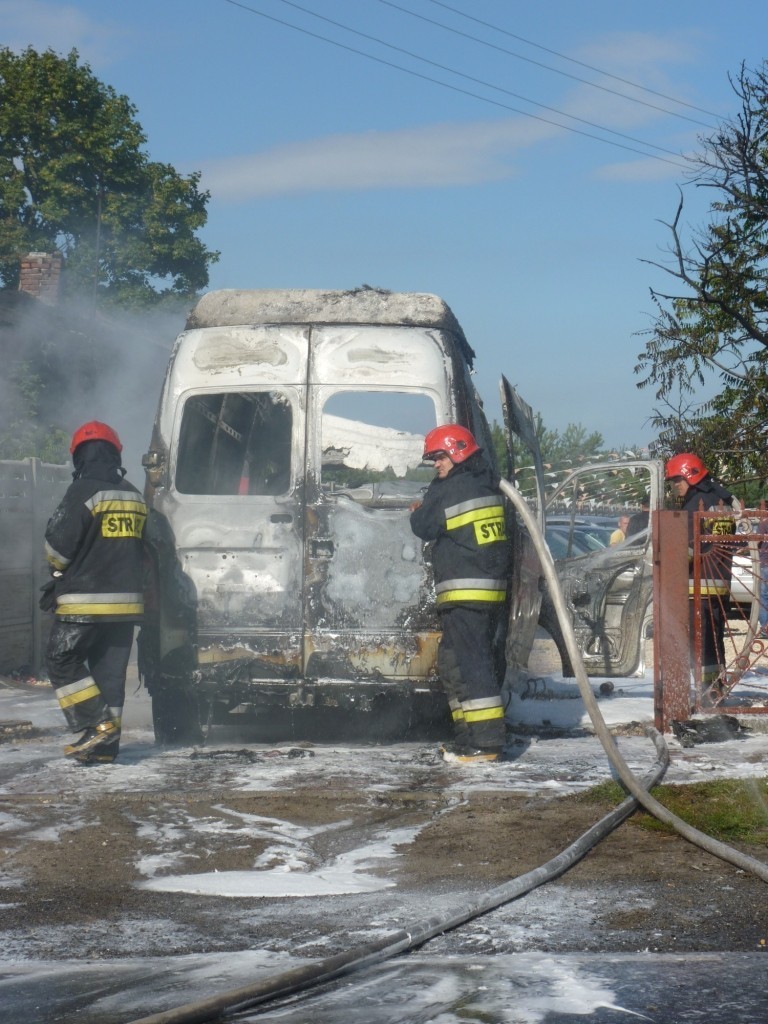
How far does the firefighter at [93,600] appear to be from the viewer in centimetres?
688

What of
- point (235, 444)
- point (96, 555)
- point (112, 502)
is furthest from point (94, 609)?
point (235, 444)

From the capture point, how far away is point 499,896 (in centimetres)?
425

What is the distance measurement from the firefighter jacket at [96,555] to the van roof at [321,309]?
120 cm

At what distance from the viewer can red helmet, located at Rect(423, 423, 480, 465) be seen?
22.9 ft

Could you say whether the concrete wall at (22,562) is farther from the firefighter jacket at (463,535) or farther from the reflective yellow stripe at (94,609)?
the firefighter jacket at (463,535)

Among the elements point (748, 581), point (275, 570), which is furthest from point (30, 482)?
point (748, 581)

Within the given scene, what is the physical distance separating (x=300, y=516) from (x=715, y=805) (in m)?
2.74

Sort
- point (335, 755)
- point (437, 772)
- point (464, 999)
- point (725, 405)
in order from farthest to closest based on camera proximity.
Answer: point (725, 405) < point (335, 755) < point (437, 772) < point (464, 999)

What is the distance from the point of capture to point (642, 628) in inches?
421

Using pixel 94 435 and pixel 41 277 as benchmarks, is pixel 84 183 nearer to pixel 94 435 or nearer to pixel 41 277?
pixel 41 277

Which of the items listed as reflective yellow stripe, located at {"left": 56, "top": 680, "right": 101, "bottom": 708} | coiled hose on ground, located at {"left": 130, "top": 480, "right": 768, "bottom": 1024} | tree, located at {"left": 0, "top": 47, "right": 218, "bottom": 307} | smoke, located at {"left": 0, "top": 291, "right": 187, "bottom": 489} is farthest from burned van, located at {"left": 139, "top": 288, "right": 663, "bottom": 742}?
tree, located at {"left": 0, "top": 47, "right": 218, "bottom": 307}

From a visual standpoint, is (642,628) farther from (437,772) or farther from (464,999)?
(464,999)

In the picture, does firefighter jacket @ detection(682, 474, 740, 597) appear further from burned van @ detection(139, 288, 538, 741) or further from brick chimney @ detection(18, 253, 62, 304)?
brick chimney @ detection(18, 253, 62, 304)

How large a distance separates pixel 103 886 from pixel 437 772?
8.08 feet
